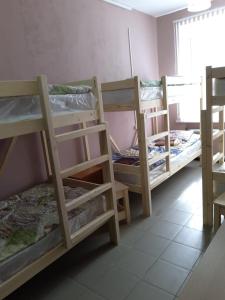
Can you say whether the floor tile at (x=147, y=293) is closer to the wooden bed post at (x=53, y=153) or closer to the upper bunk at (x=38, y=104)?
the wooden bed post at (x=53, y=153)

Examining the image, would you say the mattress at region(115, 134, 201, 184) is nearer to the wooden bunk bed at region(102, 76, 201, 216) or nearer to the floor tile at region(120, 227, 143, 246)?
the wooden bunk bed at region(102, 76, 201, 216)

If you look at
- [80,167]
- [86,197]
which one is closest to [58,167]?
[80,167]

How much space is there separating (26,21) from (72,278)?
2.40m

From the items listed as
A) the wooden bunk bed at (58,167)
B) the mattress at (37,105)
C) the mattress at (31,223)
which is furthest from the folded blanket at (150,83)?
the mattress at (31,223)

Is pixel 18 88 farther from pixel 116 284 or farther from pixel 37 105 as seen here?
pixel 116 284

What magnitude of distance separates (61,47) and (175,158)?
194 centimetres


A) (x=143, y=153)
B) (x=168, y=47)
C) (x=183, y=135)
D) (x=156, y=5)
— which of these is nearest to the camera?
(x=143, y=153)

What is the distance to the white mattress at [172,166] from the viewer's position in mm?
2823

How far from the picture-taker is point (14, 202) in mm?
2250

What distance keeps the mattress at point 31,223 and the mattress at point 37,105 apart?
762mm

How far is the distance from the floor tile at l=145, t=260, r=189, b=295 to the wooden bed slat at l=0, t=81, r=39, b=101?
149cm

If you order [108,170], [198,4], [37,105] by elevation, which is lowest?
[108,170]

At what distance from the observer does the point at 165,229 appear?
2387 mm

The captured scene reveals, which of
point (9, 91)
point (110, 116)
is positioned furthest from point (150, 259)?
point (110, 116)
